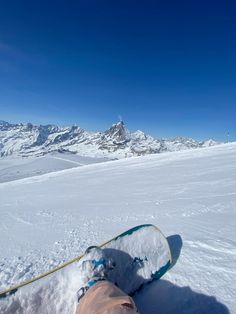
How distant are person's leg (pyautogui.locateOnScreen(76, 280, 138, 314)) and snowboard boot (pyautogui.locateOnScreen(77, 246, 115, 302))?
0.11m

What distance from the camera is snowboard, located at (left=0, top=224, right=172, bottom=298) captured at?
2398 mm

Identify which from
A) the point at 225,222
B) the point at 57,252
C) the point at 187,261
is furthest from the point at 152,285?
the point at 225,222

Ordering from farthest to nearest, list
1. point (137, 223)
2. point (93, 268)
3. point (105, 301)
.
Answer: point (137, 223) < point (93, 268) < point (105, 301)

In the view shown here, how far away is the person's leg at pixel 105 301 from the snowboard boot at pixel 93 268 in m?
0.11

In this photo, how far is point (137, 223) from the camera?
425cm

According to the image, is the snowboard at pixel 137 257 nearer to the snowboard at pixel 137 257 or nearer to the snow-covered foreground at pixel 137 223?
the snowboard at pixel 137 257

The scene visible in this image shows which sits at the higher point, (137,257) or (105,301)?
(105,301)

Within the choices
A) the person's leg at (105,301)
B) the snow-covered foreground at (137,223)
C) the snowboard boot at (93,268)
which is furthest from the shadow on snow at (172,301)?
the person's leg at (105,301)

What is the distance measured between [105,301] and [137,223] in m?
2.71

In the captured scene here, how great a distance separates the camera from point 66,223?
15.3 feet

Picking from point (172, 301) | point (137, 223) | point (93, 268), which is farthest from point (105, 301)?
point (137, 223)

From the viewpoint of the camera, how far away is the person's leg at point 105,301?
147cm

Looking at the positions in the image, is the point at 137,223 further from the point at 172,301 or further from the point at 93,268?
the point at 93,268

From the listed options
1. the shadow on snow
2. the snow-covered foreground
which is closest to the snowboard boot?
the snow-covered foreground
